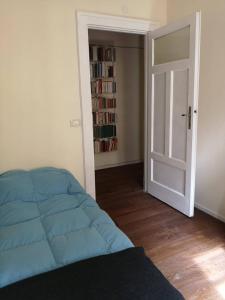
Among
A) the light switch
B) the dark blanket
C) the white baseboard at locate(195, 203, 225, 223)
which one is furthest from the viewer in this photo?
the light switch

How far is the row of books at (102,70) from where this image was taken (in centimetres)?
435

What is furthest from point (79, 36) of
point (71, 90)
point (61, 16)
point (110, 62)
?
point (110, 62)

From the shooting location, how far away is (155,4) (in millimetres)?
3064

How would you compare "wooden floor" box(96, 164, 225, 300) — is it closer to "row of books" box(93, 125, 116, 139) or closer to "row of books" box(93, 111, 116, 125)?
"row of books" box(93, 125, 116, 139)

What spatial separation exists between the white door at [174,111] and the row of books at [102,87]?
148cm

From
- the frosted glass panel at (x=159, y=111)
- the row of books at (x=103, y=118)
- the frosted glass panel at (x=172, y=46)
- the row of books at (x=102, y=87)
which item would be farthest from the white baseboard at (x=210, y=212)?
the row of books at (x=102, y=87)

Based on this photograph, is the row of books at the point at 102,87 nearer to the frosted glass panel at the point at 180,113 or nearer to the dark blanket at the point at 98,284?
the frosted glass panel at the point at 180,113

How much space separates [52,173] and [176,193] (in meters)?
1.42

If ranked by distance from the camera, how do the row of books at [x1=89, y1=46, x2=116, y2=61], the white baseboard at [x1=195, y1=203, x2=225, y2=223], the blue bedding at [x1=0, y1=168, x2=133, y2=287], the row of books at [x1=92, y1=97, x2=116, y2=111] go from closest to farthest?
the blue bedding at [x1=0, y1=168, x2=133, y2=287] → the white baseboard at [x1=195, y1=203, x2=225, y2=223] → the row of books at [x1=89, y1=46, x2=116, y2=61] → the row of books at [x1=92, y1=97, x2=116, y2=111]

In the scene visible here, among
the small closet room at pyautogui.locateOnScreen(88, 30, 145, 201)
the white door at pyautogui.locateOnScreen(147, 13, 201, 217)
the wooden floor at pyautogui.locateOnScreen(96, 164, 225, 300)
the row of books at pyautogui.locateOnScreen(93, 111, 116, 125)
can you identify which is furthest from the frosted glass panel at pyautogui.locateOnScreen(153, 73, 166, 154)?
the row of books at pyautogui.locateOnScreen(93, 111, 116, 125)

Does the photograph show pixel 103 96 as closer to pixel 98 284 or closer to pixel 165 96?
pixel 165 96

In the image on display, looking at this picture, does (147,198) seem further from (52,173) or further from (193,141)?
(52,173)

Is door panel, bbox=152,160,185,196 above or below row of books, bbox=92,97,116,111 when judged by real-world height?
below

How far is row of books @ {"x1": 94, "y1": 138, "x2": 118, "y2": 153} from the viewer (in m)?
4.62
